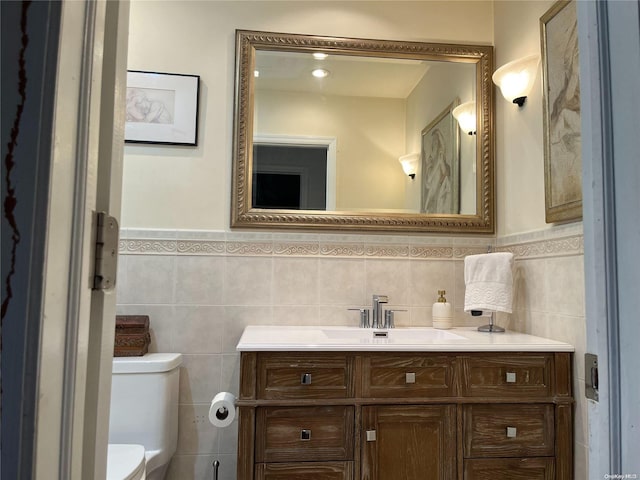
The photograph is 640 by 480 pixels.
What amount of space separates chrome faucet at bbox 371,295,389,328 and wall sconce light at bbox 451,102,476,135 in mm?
881

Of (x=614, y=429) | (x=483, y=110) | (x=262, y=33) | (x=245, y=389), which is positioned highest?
(x=262, y=33)

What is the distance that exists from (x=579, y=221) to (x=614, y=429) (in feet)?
3.75

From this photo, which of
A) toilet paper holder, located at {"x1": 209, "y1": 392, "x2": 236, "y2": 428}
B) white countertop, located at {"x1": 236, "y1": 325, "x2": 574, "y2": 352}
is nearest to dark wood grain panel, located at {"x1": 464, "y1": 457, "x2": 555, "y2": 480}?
white countertop, located at {"x1": 236, "y1": 325, "x2": 574, "y2": 352}

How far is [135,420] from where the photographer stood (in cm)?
157

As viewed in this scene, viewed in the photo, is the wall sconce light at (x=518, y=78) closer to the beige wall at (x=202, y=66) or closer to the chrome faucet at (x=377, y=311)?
the beige wall at (x=202, y=66)

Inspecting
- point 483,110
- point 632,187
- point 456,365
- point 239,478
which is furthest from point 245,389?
point 483,110

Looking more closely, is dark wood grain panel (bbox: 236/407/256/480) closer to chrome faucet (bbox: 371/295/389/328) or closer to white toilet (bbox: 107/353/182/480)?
white toilet (bbox: 107/353/182/480)

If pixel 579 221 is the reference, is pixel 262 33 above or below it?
above

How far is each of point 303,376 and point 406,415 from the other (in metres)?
0.36

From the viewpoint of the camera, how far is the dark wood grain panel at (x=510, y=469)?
4.54 ft

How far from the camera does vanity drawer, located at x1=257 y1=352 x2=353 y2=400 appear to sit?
1.37 metres

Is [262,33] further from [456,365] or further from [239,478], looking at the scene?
[239,478]

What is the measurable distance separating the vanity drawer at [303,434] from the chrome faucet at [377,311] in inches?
21.2

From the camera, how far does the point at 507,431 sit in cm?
140
